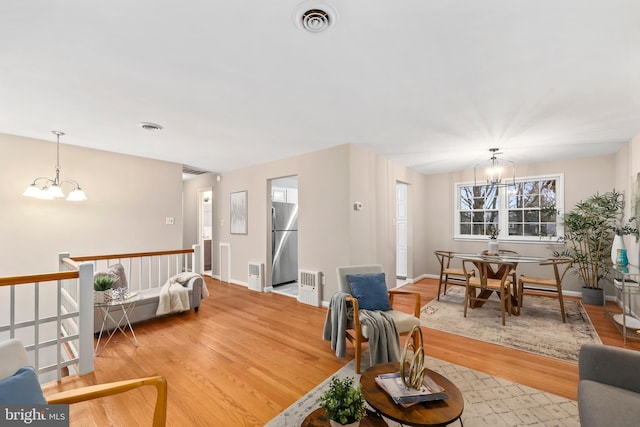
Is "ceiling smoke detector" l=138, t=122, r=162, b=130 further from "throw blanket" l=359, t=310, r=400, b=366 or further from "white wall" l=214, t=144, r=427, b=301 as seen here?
"throw blanket" l=359, t=310, r=400, b=366

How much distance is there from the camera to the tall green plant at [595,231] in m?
4.34

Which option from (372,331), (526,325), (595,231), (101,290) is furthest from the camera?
(595,231)

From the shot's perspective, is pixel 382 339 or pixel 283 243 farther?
pixel 283 243

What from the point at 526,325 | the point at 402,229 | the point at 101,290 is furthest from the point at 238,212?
the point at 526,325

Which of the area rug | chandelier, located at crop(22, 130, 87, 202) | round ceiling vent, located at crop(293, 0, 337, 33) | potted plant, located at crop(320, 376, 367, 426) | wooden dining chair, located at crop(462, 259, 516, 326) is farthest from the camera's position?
wooden dining chair, located at crop(462, 259, 516, 326)

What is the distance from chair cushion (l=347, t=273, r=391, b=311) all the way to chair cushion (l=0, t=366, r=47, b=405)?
2242mm

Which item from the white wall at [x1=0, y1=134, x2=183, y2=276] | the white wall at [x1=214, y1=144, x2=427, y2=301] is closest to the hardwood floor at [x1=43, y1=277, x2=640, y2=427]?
the white wall at [x1=214, y1=144, x2=427, y2=301]

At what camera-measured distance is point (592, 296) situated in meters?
4.35

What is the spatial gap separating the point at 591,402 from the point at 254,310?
12.0 ft

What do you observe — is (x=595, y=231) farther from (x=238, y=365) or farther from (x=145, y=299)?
(x=145, y=299)

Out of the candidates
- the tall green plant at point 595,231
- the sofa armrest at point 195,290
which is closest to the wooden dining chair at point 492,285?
the tall green plant at point 595,231

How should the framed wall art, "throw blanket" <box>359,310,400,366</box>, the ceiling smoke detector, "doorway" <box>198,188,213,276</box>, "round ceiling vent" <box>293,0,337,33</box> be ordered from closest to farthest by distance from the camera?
1. "round ceiling vent" <box>293,0,337,33</box>
2. "throw blanket" <box>359,310,400,366</box>
3. the ceiling smoke detector
4. the framed wall art
5. "doorway" <box>198,188,213,276</box>

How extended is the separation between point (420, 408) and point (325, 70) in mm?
2263

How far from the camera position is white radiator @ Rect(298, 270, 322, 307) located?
4.28 metres
